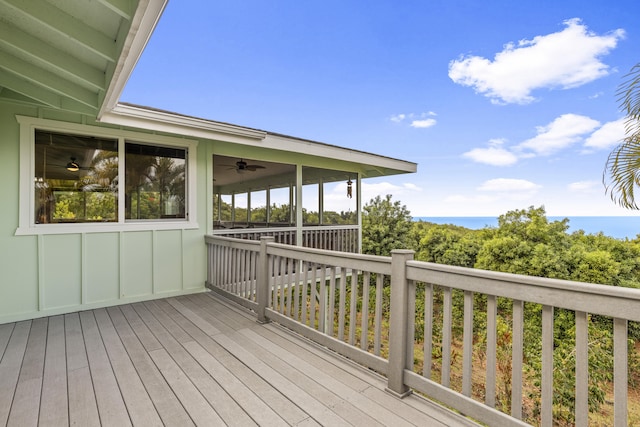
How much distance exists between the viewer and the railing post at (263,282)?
349cm

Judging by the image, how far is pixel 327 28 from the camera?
55.7 feet

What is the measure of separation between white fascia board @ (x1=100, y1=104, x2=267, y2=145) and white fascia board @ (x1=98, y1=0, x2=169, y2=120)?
34.0 inches

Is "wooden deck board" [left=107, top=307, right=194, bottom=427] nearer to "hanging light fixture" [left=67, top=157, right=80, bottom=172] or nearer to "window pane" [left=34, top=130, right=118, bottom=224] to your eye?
"window pane" [left=34, top=130, right=118, bottom=224]

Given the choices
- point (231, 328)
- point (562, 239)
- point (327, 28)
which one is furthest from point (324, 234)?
point (327, 28)

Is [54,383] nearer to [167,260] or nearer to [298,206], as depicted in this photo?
[167,260]

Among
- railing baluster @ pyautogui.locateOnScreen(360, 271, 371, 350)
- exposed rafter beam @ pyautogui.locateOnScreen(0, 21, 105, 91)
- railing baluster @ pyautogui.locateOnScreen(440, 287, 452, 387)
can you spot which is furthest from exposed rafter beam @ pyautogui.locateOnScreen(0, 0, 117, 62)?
railing baluster @ pyautogui.locateOnScreen(440, 287, 452, 387)

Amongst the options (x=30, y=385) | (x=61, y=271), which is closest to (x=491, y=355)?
(x=30, y=385)

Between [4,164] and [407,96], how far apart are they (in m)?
20.7

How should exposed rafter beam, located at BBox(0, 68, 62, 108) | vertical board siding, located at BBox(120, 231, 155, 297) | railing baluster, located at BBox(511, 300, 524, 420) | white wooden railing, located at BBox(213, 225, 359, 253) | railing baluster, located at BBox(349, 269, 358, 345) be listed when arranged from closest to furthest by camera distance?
railing baluster, located at BBox(511, 300, 524, 420) < railing baluster, located at BBox(349, 269, 358, 345) < exposed rafter beam, located at BBox(0, 68, 62, 108) < vertical board siding, located at BBox(120, 231, 155, 297) < white wooden railing, located at BBox(213, 225, 359, 253)

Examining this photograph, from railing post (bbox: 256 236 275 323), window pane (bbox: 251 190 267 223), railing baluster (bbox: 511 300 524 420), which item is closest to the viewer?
railing baluster (bbox: 511 300 524 420)

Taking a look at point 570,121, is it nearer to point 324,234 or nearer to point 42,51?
point 324,234

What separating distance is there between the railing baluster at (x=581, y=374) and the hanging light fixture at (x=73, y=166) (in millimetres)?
5112

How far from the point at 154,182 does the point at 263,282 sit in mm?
2410

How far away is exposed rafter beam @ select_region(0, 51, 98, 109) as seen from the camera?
2.66 meters
